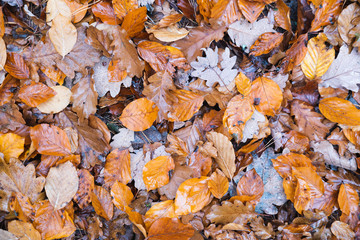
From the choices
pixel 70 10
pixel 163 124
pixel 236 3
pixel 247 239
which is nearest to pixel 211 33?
pixel 236 3

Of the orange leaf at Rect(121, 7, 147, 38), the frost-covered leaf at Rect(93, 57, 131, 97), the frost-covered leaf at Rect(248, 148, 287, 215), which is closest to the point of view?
the orange leaf at Rect(121, 7, 147, 38)

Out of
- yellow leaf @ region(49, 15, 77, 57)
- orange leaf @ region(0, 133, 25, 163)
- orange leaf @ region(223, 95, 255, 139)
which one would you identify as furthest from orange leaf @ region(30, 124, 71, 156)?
orange leaf @ region(223, 95, 255, 139)

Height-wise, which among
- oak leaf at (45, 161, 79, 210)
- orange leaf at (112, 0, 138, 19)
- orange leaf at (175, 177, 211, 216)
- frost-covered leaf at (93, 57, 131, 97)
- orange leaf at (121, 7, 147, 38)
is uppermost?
orange leaf at (112, 0, 138, 19)

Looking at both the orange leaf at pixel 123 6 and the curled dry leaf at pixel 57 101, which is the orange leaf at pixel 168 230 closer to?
the curled dry leaf at pixel 57 101

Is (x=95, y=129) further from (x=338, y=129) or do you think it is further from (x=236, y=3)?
(x=338, y=129)

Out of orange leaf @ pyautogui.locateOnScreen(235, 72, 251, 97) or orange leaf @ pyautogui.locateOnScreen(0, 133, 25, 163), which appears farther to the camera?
orange leaf @ pyautogui.locateOnScreen(235, 72, 251, 97)

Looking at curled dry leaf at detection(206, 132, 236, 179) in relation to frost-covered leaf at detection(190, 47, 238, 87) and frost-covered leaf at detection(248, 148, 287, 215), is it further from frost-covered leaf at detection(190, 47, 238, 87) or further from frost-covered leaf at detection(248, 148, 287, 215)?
frost-covered leaf at detection(190, 47, 238, 87)

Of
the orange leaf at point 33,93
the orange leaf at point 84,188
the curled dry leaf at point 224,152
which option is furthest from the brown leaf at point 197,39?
the orange leaf at point 84,188
